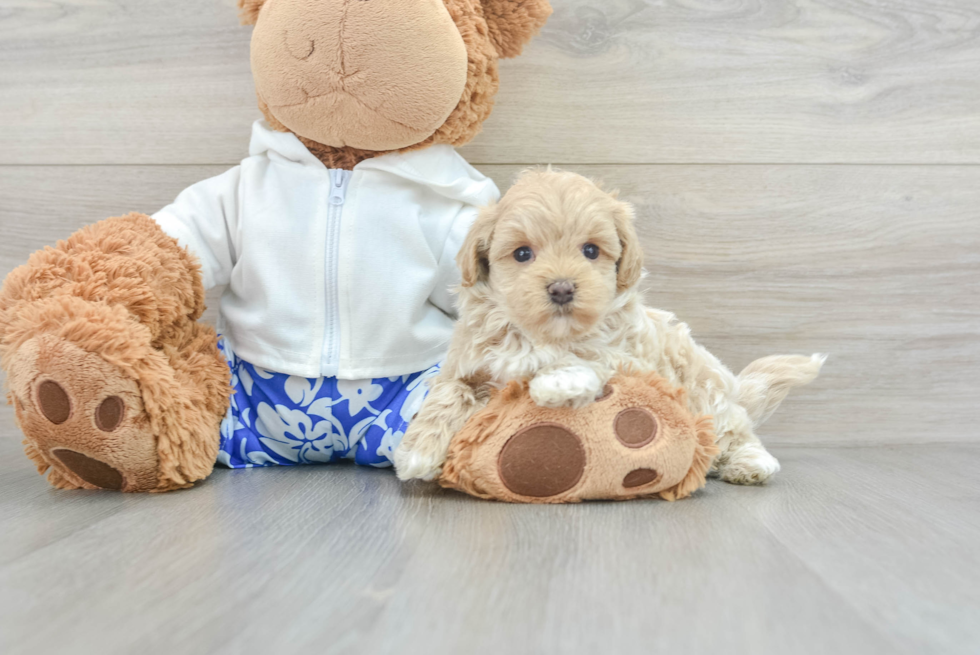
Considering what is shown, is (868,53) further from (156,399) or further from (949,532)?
(156,399)

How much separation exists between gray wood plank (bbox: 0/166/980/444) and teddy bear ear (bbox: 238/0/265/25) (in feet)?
0.95

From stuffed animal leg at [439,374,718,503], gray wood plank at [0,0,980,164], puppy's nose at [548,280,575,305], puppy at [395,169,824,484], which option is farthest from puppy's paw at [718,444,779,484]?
gray wood plank at [0,0,980,164]

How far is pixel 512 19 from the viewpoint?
1.04 m

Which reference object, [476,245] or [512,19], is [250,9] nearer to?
[512,19]

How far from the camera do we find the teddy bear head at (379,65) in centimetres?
92

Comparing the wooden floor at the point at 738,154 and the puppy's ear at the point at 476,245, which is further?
the wooden floor at the point at 738,154

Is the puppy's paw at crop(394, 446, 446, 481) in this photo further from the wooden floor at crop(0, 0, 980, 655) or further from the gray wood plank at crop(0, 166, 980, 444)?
the gray wood plank at crop(0, 166, 980, 444)

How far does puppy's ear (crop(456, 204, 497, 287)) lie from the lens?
2.93 ft

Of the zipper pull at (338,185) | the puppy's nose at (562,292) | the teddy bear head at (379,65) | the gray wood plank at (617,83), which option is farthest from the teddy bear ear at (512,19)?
the puppy's nose at (562,292)

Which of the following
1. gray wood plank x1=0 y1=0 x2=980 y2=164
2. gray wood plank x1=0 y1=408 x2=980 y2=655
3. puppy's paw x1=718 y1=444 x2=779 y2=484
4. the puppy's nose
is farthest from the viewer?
gray wood plank x1=0 y1=0 x2=980 y2=164

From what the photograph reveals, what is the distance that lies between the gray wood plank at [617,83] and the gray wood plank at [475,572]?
A: 596mm

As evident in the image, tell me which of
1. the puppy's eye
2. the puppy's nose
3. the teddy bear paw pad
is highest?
the puppy's eye

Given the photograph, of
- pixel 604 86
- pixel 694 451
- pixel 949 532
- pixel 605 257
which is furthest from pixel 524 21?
pixel 949 532

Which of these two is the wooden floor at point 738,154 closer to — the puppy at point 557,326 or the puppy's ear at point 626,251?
the puppy at point 557,326
